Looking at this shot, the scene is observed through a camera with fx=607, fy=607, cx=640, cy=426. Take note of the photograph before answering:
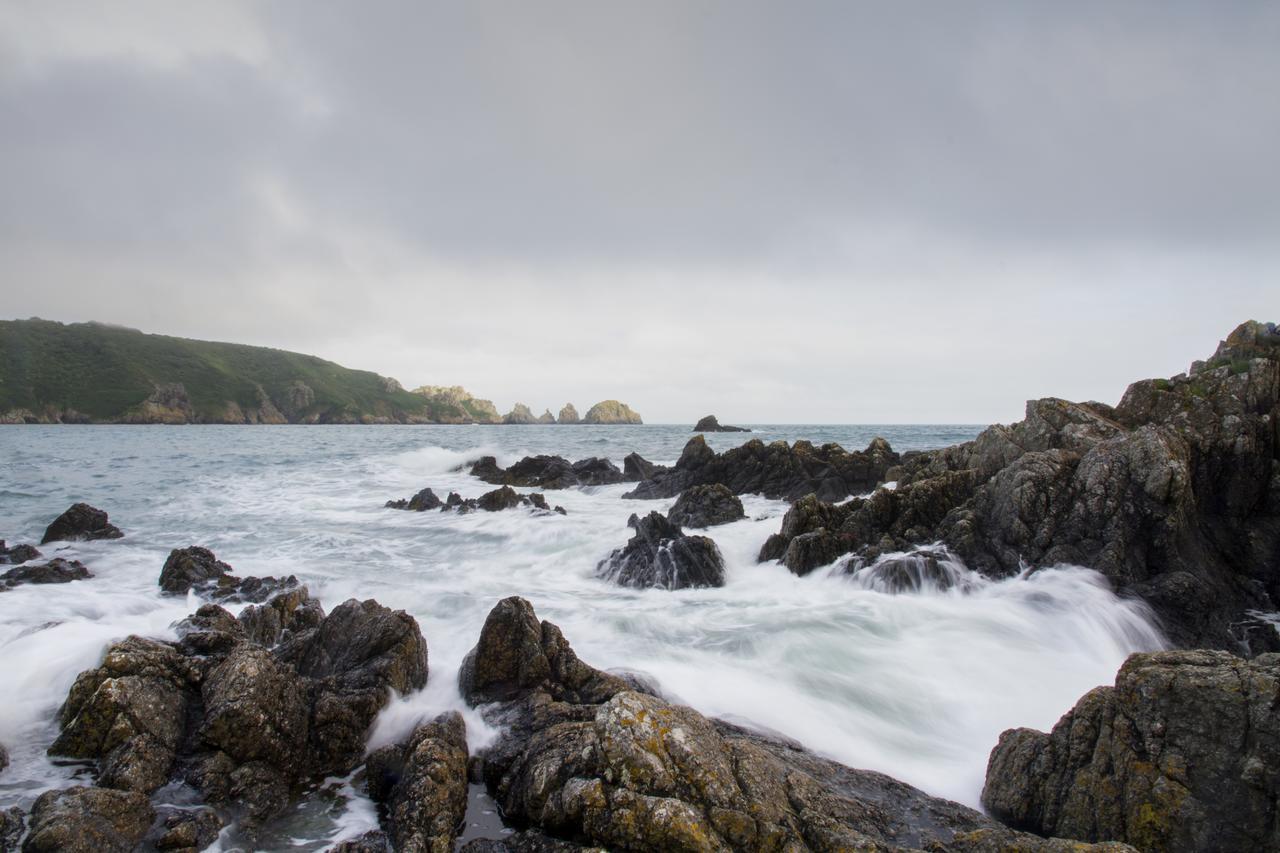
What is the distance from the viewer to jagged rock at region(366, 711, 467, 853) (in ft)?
17.7

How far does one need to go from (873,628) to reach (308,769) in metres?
10.3

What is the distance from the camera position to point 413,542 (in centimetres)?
2166

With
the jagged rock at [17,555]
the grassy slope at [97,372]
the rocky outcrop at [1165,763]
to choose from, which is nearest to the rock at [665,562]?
the rocky outcrop at [1165,763]

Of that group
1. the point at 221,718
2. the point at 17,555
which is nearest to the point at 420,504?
the point at 17,555

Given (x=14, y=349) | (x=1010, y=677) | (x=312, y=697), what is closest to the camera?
(x=312, y=697)

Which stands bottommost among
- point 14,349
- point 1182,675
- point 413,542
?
point 413,542

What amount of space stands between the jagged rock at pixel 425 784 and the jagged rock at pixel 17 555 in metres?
16.2

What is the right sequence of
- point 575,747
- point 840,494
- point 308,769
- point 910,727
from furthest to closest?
point 840,494 → point 910,727 → point 308,769 → point 575,747

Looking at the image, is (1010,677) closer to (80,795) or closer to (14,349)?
(80,795)

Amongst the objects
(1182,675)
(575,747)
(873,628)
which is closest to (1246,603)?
(873,628)

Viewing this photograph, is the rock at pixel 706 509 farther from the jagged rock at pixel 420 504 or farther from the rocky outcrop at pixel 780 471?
the jagged rock at pixel 420 504

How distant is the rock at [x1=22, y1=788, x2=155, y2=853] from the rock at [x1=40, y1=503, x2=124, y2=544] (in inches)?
716

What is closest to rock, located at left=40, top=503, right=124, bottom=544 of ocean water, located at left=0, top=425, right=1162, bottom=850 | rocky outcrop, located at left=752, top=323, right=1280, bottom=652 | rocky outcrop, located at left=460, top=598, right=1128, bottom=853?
ocean water, located at left=0, top=425, right=1162, bottom=850

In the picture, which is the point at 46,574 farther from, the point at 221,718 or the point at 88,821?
the point at 88,821
